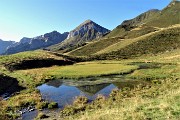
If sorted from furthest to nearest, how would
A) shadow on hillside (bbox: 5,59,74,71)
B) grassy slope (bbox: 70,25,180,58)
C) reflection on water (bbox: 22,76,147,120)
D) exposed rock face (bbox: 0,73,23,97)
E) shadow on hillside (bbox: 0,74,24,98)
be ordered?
1. grassy slope (bbox: 70,25,180,58)
2. shadow on hillside (bbox: 5,59,74,71)
3. exposed rock face (bbox: 0,73,23,97)
4. shadow on hillside (bbox: 0,74,24,98)
5. reflection on water (bbox: 22,76,147,120)

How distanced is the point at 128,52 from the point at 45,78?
96.2 meters

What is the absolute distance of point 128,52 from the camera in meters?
162

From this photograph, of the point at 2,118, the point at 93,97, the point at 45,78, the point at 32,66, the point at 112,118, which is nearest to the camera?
the point at 112,118

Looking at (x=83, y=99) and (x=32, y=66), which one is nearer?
(x=83, y=99)

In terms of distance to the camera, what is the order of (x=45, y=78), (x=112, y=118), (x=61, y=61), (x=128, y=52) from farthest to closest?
(x=128, y=52)
(x=61, y=61)
(x=45, y=78)
(x=112, y=118)

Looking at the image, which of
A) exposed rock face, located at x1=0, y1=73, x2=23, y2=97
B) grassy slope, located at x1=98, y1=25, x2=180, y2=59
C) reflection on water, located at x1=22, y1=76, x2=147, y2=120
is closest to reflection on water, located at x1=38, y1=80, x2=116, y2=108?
reflection on water, located at x1=22, y1=76, x2=147, y2=120

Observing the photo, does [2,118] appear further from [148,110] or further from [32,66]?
[32,66]

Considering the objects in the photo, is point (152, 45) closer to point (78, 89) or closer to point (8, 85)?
point (8, 85)

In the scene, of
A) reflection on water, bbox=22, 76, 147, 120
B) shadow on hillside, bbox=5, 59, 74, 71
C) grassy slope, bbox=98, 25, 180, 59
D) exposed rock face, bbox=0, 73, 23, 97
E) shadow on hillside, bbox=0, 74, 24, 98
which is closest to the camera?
reflection on water, bbox=22, 76, 147, 120

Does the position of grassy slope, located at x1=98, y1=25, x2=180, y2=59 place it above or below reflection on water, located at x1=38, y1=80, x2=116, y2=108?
above

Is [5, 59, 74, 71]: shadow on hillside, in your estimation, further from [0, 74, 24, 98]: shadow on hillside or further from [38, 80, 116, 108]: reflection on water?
[38, 80, 116, 108]: reflection on water

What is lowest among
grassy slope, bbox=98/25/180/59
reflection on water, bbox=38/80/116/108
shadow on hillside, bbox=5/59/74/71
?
reflection on water, bbox=38/80/116/108

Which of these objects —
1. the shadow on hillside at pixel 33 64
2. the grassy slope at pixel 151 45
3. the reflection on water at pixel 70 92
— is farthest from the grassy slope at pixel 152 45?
the reflection on water at pixel 70 92

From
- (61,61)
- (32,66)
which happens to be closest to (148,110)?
(32,66)
